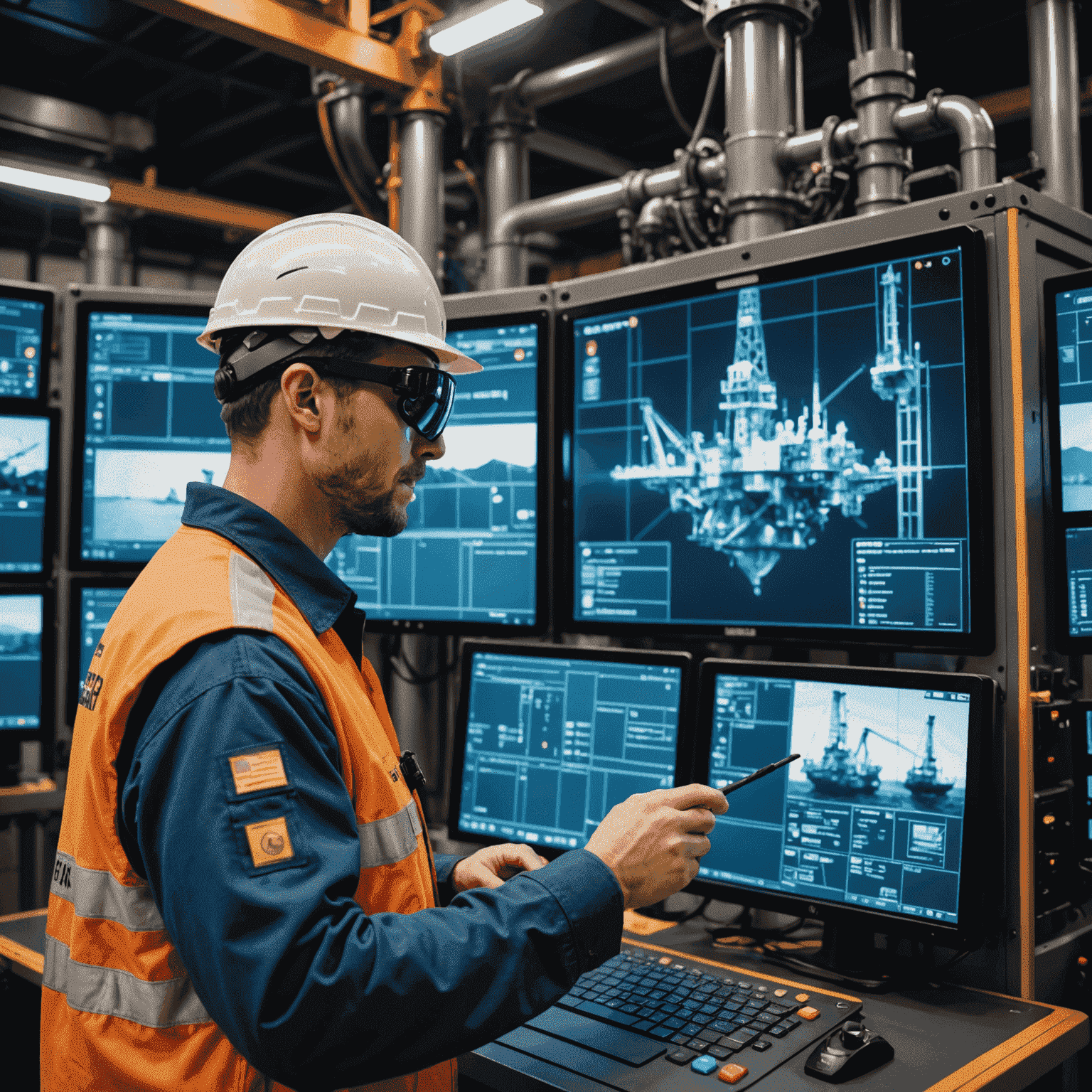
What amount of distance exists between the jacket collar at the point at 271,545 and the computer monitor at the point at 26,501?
1366 mm

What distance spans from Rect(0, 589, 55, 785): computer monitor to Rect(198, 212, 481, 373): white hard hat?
1346mm

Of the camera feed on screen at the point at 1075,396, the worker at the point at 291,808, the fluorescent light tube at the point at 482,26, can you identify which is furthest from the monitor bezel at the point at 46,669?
the camera feed on screen at the point at 1075,396

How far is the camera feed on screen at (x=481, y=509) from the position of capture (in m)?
1.89

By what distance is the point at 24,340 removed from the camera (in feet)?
7.32

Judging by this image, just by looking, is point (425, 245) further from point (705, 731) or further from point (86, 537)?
point (705, 731)

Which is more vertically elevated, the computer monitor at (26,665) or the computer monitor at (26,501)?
the computer monitor at (26,501)

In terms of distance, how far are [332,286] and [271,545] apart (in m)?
0.28

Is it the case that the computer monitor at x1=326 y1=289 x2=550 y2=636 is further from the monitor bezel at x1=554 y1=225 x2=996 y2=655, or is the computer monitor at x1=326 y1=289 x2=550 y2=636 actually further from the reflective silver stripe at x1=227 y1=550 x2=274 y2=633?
the reflective silver stripe at x1=227 y1=550 x2=274 y2=633

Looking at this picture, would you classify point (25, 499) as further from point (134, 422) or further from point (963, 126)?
point (963, 126)

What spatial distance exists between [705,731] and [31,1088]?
57.2 inches

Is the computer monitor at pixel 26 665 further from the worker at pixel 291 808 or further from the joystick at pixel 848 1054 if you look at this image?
the joystick at pixel 848 1054

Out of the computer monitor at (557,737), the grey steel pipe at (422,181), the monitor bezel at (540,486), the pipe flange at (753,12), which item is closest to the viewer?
the computer monitor at (557,737)

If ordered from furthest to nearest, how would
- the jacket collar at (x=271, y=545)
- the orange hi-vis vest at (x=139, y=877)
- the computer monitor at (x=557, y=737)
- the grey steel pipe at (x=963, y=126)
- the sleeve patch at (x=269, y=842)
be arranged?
the grey steel pipe at (x=963, y=126), the computer monitor at (x=557, y=737), the jacket collar at (x=271, y=545), the orange hi-vis vest at (x=139, y=877), the sleeve patch at (x=269, y=842)

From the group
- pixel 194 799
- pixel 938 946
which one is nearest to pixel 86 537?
pixel 194 799
